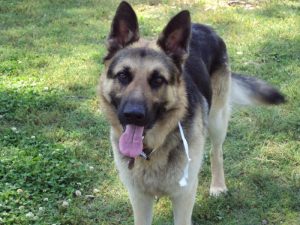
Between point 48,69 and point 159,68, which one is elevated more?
point 159,68

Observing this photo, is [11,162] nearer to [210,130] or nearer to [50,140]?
[50,140]

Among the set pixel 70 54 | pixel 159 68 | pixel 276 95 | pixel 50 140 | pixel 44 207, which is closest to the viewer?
pixel 159 68

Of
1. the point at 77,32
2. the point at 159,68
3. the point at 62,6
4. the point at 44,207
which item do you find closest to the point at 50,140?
the point at 44,207

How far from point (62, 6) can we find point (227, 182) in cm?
659

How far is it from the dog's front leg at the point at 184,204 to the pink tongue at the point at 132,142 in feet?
1.70

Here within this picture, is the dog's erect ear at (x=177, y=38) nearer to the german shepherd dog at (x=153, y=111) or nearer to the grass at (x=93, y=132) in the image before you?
the german shepherd dog at (x=153, y=111)

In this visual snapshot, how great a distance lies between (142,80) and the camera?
10.9 ft

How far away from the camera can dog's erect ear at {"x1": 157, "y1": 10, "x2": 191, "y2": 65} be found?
11.5ft

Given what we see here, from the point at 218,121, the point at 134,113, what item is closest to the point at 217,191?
the point at 218,121

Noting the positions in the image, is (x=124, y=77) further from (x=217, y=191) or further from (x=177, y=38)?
(x=217, y=191)

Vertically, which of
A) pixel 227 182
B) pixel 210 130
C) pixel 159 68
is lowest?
pixel 227 182

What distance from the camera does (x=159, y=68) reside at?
339 centimetres

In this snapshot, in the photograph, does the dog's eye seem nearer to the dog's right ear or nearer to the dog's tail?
the dog's right ear

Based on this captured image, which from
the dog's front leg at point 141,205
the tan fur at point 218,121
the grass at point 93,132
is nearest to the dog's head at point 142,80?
the dog's front leg at point 141,205
